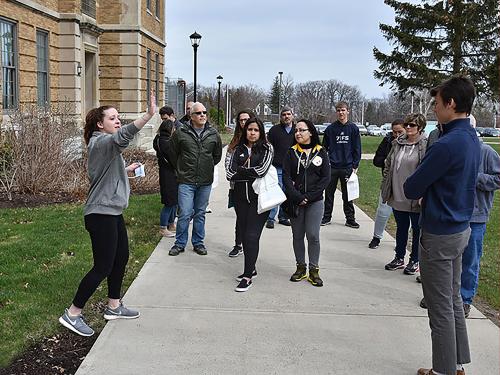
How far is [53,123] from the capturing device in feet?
37.2

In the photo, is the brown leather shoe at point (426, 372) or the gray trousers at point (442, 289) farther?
the brown leather shoe at point (426, 372)

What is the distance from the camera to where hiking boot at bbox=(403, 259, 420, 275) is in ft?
21.6

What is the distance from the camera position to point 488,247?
8234 mm

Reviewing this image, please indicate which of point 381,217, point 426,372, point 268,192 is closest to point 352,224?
point 381,217

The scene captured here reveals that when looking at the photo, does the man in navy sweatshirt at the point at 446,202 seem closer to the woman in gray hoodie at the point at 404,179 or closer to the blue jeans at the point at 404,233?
the woman in gray hoodie at the point at 404,179

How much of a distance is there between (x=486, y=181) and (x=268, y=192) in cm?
222

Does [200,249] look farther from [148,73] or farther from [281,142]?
[148,73]

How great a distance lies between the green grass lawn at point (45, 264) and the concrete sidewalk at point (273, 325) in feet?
1.71

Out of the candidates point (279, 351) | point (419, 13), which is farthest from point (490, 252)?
point (419, 13)

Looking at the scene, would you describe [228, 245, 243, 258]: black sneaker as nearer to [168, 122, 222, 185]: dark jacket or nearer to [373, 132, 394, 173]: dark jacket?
[168, 122, 222, 185]: dark jacket

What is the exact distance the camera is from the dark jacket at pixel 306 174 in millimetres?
6070

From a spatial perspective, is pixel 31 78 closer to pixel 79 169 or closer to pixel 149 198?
pixel 79 169

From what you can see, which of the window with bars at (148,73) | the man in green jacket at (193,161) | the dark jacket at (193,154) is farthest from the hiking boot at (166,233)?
the window with bars at (148,73)

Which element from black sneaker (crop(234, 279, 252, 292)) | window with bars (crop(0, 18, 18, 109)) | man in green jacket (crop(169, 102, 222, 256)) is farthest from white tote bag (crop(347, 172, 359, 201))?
window with bars (crop(0, 18, 18, 109))
